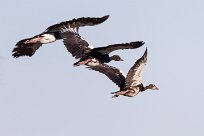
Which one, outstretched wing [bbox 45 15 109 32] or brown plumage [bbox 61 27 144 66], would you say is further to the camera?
outstretched wing [bbox 45 15 109 32]

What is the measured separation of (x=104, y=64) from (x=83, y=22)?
2854mm

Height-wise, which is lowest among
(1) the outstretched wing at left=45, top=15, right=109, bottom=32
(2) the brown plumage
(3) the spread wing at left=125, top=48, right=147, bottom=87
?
(3) the spread wing at left=125, top=48, right=147, bottom=87

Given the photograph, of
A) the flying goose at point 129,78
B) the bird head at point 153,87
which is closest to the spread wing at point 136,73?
the flying goose at point 129,78

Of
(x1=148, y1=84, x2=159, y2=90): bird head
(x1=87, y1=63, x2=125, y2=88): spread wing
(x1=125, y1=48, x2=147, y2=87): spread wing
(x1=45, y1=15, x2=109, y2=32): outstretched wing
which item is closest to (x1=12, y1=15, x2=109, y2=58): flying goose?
(x1=45, y1=15, x2=109, y2=32): outstretched wing

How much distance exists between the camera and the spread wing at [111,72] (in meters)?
36.4

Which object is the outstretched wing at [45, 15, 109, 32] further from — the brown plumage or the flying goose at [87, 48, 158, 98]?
the flying goose at [87, 48, 158, 98]

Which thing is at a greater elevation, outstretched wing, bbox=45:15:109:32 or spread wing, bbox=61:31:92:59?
outstretched wing, bbox=45:15:109:32

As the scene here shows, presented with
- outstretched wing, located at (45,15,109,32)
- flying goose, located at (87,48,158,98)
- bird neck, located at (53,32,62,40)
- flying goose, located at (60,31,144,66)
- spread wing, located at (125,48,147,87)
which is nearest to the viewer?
spread wing, located at (125,48,147,87)

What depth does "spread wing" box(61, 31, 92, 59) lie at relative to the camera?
36.9 metres

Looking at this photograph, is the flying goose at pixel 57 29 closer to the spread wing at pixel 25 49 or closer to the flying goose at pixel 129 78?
the spread wing at pixel 25 49

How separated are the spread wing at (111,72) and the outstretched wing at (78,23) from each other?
2.47 metres

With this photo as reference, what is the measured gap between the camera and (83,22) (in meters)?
36.0

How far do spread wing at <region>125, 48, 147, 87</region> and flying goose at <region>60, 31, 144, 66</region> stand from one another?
978 millimetres

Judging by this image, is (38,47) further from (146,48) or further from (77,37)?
(146,48)
